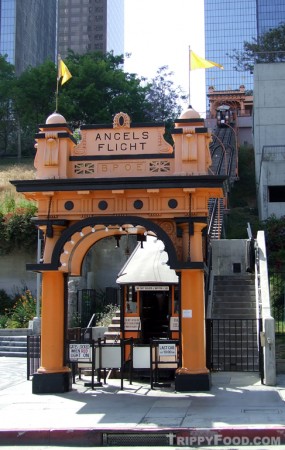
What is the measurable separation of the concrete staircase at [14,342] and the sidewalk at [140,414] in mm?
8179

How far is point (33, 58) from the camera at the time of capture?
141500mm

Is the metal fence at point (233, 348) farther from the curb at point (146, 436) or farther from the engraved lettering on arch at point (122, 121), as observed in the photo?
the curb at point (146, 436)

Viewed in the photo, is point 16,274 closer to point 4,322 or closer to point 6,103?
point 4,322

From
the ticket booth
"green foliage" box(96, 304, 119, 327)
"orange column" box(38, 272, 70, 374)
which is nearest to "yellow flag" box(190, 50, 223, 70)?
the ticket booth

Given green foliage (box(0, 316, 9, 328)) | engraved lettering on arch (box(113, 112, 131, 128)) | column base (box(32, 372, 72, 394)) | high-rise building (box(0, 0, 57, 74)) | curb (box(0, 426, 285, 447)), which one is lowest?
curb (box(0, 426, 285, 447))

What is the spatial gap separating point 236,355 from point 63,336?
5249 millimetres

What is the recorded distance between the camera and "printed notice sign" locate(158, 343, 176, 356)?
48.5ft

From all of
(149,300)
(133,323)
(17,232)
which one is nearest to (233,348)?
(149,300)

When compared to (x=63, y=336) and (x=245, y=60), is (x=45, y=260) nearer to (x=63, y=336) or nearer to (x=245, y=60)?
(x=63, y=336)

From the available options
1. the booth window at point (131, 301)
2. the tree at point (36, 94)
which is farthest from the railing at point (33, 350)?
the tree at point (36, 94)

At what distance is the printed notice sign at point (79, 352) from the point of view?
14.9 m

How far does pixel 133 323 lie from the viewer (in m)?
17.2

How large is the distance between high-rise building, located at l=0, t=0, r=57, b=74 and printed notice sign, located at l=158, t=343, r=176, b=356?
11307 centimetres

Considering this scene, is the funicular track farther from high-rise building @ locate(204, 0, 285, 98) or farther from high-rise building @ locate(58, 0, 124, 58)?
high-rise building @ locate(58, 0, 124, 58)
